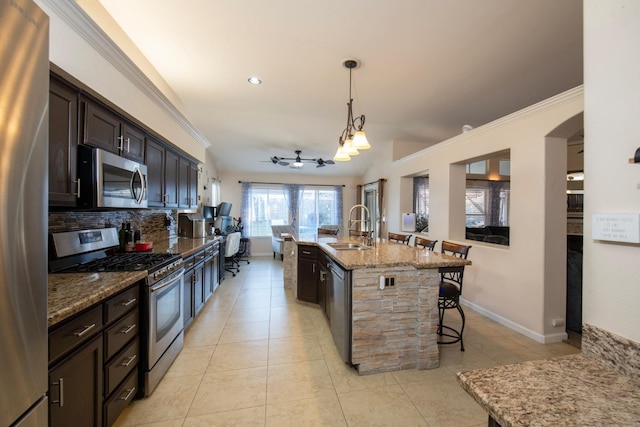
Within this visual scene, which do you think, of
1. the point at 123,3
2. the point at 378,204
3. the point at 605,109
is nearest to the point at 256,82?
the point at 123,3

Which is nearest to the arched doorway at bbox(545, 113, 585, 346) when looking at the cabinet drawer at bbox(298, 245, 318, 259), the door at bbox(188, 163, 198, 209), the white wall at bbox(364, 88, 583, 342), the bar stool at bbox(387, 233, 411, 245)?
the white wall at bbox(364, 88, 583, 342)

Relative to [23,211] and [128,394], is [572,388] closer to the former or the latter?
[23,211]

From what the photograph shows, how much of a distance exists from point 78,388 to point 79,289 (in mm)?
471

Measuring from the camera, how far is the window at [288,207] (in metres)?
7.44

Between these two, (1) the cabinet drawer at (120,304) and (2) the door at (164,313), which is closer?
(1) the cabinet drawer at (120,304)

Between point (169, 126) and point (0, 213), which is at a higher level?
point (169, 126)

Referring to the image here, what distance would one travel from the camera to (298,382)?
6.60ft

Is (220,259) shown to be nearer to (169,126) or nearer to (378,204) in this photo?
(169,126)

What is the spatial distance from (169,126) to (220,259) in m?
2.36

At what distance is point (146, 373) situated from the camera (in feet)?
6.00

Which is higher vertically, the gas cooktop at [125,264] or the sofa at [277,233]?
the gas cooktop at [125,264]

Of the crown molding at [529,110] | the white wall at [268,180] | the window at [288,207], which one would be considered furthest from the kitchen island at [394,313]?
the window at [288,207]

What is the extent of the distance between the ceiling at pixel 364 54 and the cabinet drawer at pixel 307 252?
2110mm

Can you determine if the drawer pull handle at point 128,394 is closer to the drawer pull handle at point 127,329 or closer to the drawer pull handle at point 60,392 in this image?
the drawer pull handle at point 127,329
